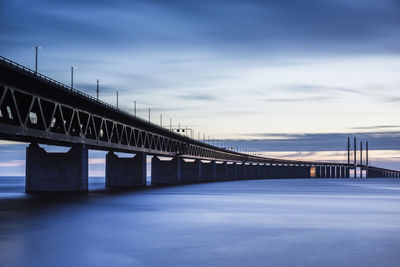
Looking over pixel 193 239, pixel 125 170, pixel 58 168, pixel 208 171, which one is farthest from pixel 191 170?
pixel 193 239

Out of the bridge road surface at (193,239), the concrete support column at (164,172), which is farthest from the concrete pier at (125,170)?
the bridge road surface at (193,239)

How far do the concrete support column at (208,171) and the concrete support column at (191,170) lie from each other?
21.2 meters

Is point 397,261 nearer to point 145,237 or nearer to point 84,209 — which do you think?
point 145,237

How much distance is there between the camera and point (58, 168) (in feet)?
213

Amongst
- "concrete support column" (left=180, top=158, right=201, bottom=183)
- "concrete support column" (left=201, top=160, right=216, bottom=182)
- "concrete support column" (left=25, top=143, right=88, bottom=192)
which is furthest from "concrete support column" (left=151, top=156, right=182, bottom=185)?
"concrete support column" (left=25, top=143, right=88, bottom=192)

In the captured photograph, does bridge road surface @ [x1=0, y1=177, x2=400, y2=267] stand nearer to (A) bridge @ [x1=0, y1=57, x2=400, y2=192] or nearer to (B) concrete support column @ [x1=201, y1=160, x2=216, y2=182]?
(A) bridge @ [x1=0, y1=57, x2=400, y2=192]

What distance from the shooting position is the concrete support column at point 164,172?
127000 millimetres

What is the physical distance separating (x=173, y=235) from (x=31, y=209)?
2068 centimetres

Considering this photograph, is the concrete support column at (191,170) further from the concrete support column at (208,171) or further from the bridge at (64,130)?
the bridge at (64,130)

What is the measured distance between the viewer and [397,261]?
68.8ft

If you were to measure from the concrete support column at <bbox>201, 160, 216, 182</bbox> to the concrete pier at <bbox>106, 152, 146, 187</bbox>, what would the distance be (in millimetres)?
82329

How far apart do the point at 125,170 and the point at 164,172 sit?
3362cm

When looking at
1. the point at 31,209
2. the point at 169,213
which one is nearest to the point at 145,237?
the point at 169,213

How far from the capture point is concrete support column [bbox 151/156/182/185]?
5000 inches
